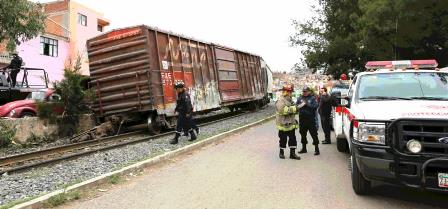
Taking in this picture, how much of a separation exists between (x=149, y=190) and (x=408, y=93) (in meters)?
4.08

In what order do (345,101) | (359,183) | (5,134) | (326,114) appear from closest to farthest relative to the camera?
1. (359,183)
2. (345,101)
3. (326,114)
4. (5,134)

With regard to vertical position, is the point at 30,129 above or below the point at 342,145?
above

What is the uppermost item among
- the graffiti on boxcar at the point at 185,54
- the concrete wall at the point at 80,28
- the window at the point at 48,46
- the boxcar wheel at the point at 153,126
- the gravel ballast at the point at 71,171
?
the concrete wall at the point at 80,28

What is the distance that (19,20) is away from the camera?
1775 cm

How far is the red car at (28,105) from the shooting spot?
14314 mm

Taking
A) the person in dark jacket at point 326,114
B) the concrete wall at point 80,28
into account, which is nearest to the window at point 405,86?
the person in dark jacket at point 326,114

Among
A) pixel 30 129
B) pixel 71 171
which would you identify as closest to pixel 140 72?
pixel 30 129

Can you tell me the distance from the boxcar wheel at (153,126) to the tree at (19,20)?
22.0ft

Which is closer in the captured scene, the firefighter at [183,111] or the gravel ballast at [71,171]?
the gravel ballast at [71,171]

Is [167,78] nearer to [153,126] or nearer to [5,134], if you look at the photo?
[153,126]

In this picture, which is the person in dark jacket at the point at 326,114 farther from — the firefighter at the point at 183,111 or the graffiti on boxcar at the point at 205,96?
the graffiti on boxcar at the point at 205,96

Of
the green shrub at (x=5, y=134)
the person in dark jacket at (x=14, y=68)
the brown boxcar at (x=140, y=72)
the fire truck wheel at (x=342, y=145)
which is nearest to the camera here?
the fire truck wheel at (x=342, y=145)

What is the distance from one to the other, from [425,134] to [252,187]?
268 centimetres

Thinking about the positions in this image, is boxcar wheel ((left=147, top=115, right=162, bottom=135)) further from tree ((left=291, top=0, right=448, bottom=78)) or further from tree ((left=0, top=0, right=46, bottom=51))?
tree ((left=291, top=0, right=448, bottom=78))
